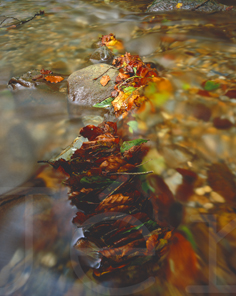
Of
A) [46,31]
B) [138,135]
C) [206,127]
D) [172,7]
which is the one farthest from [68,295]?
[172,7]

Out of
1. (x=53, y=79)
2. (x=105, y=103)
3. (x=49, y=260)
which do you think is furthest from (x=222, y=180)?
(x=53, y=79)

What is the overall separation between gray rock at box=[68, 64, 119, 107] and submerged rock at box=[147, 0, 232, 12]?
323 centimetres

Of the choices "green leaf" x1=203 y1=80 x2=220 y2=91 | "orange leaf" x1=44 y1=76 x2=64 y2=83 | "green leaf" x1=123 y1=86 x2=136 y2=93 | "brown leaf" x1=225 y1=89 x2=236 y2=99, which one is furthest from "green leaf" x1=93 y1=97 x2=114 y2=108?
"brown leaf" x1=225 y1=89 x2=236 y2=99

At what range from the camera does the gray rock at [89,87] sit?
2.46 m

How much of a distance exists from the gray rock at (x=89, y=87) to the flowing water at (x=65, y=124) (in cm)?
16

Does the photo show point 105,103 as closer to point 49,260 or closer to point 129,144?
point 129,144

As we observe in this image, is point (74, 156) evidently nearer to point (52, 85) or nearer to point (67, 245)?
point (67, 245)

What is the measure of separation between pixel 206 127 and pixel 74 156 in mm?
1049

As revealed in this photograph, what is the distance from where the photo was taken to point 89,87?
250 centimetres

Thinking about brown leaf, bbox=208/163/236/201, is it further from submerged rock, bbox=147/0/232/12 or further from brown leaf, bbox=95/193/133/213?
submerged rock, bbox=147/0/232/12

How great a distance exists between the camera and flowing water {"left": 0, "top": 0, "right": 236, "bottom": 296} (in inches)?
45.9

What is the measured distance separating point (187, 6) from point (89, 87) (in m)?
Result: 3.81

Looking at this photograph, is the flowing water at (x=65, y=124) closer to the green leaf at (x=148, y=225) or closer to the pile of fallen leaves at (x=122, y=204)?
the pile of fallen leaves at (x=122, y=204)

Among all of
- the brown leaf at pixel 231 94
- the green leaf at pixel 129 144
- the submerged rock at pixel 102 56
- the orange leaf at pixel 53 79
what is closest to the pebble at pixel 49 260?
the green leaf at pixel 129 144
